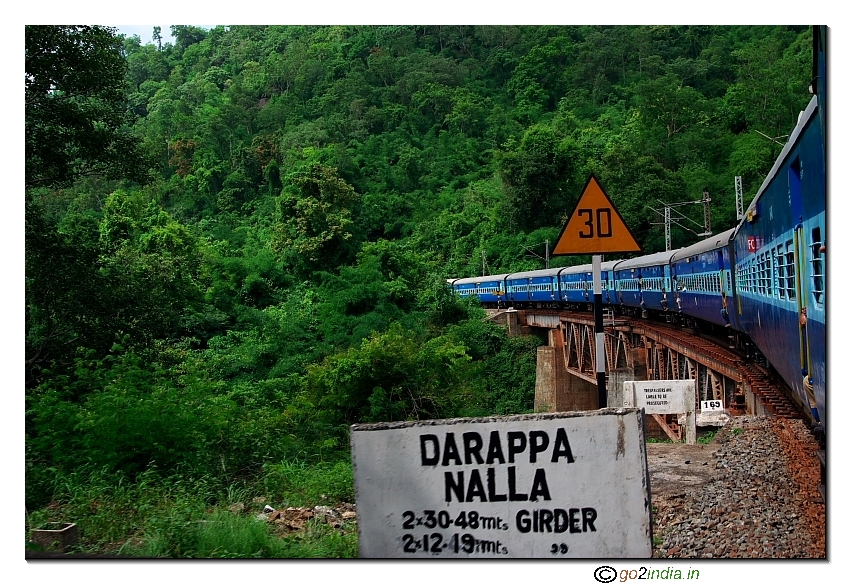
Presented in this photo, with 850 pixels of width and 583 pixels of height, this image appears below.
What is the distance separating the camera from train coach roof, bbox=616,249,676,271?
770 inches

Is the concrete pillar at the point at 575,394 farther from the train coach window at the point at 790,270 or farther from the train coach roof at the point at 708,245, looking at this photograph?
the train coach window at the point at 790,270

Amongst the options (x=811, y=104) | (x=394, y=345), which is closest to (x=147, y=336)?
(x=394, y=345)

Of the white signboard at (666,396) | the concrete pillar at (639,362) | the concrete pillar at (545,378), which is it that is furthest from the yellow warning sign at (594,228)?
the concrete pillar at (545,378)

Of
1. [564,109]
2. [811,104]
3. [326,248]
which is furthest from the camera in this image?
[564,109]

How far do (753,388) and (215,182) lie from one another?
24.5 meters

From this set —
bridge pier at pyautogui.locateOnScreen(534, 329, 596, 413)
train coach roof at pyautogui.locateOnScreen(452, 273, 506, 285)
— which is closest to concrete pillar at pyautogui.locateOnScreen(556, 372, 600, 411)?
bridge pier at pyautogui.locateOnScreen(534, 329, 596, 413)

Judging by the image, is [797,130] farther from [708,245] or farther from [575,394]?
[575,394]

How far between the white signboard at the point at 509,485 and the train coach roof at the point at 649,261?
1638 centimetres

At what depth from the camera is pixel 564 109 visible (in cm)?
3347

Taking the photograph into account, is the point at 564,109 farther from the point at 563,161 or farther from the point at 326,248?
the point at 326,248

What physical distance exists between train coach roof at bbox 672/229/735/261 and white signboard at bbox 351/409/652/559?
374 inches

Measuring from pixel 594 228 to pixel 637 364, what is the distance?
16.1 meters

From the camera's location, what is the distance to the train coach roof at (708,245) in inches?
512

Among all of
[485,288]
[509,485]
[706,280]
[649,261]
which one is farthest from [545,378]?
[509,485]
